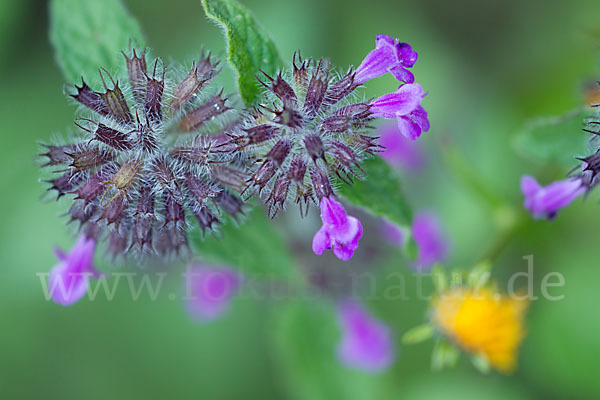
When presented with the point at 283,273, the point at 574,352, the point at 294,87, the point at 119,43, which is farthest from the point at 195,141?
the point at 574,352

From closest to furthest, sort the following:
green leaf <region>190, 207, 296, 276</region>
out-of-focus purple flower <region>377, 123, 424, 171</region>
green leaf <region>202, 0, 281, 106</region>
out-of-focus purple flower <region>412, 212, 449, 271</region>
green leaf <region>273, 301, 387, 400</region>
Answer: green leaf <region>202, 0, 281, 106</region> → green leaf <region>190, 207, 296, 276</region> → out-of-focus purple flower <region>412, 212, 449, 271</region> → out-of-focus purple flower <region>377, 123, 424, 171</region> → green leaf <region>273, 301, 387, 400</region>

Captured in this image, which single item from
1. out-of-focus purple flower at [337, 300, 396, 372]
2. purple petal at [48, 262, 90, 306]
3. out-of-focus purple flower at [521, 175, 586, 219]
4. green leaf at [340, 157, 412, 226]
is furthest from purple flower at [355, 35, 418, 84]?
out-of-focus purple flower at [337, 300, 396, 372]

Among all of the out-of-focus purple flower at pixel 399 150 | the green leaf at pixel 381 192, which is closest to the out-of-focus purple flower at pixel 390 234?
the out-of-focus purple flower at pixel 399 150

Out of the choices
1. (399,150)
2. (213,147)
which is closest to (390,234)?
(399,150)

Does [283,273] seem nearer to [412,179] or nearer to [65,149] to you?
[65,149]

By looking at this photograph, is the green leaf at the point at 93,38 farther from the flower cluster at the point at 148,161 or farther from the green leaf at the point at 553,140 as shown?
the green leaf at the point at 553,140

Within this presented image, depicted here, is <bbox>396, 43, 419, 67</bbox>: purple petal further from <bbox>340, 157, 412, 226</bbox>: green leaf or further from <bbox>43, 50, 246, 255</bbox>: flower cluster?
<bbox>43, 50, 246, 255</bbox>: flower cluster
